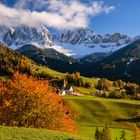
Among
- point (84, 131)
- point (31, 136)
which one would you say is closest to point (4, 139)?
point (31, 136)

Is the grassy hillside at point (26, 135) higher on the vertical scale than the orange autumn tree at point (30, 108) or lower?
lower

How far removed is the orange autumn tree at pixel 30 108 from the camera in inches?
2889

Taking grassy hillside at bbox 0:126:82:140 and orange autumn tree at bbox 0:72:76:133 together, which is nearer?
grassy hillside at bbox 0:126:82:140

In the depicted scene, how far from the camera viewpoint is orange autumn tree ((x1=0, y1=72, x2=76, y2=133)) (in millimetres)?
73375

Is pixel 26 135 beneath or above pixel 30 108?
beneath

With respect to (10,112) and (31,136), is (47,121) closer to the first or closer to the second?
(10,112)

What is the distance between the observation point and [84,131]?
149625 millimetres

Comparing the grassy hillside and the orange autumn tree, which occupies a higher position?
the orange autumn tree

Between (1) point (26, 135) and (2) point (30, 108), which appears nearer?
(1) point (26, 135)

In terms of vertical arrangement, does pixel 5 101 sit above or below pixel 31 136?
above

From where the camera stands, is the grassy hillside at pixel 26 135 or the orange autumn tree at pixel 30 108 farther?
the orange autumn tree at pixel 30 108

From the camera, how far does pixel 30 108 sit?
7488 centimetres

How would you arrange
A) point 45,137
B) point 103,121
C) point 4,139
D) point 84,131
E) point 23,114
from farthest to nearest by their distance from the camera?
point 103,121
point 84,131
point 23,114
point 45,137
point 4,139

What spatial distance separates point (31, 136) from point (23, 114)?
3410 cm
